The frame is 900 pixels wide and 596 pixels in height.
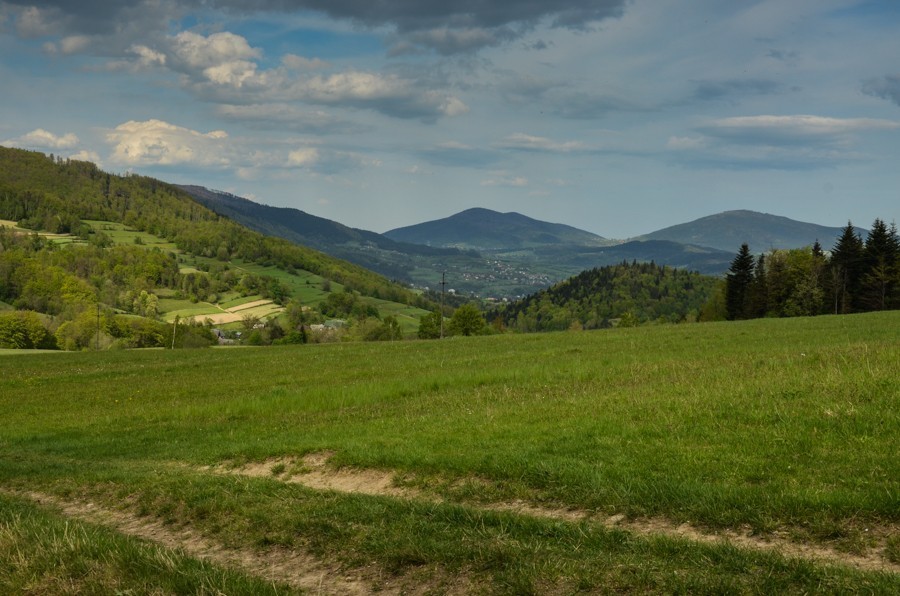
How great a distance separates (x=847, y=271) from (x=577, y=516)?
3821 inches

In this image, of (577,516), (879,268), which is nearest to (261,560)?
(577,516)

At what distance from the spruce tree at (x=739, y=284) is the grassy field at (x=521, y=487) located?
9127 cm

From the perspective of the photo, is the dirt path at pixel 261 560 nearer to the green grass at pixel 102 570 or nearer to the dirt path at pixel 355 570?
the dirt path at pixel 355 570

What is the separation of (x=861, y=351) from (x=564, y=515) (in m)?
16.3

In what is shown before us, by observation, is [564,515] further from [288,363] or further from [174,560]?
[288,363]

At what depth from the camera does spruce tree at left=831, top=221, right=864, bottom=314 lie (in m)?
90.3

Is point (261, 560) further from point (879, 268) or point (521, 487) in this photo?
point (879, 268)

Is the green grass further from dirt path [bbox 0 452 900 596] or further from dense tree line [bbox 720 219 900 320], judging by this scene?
dense tree line [bbox 720 219 900 320]

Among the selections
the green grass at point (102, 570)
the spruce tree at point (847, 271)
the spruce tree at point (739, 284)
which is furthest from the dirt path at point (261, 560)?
the spruce tree at point (739, 284)

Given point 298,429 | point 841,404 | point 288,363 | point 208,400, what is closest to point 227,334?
point 288,363

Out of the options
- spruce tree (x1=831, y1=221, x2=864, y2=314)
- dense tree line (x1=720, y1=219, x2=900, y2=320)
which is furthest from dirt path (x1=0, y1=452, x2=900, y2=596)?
spruce tree (x1=831, y1=221, x2=864, y2=314)

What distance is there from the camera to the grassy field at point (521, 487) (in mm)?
7078

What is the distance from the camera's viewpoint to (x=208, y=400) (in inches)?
1184

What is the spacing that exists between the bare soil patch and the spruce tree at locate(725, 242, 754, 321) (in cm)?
10386
